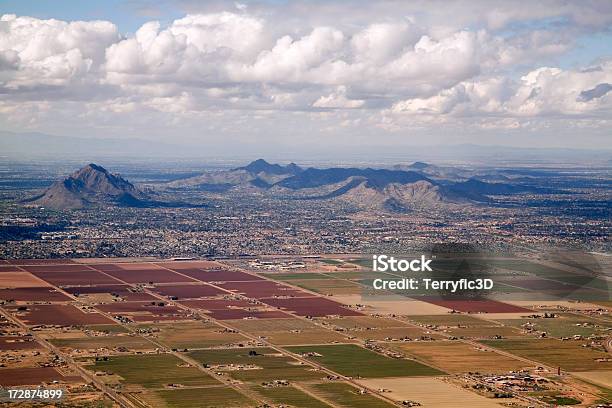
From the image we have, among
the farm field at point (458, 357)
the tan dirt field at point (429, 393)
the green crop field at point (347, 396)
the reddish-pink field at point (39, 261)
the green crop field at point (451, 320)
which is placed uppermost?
the reddish-pink field at point (39, 261)

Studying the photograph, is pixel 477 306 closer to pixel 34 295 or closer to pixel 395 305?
pixel 395 305

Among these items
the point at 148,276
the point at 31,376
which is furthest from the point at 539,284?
the point at 31,376

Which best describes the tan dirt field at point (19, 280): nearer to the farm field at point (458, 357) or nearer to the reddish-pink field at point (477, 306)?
the reddish-pink field at point (477, 306)

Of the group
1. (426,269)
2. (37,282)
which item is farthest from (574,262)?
(37,282)

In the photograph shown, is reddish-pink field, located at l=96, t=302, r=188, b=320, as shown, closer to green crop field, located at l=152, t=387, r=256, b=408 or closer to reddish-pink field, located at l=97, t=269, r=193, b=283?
reddish-pink field, located at l=97, t=269, r=193, b=283

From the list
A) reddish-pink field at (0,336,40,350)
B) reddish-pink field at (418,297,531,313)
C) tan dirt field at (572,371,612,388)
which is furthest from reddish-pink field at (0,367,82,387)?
reddish-pink field at (418,297,531,313)

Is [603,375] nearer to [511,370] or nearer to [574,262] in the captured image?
[511,370]

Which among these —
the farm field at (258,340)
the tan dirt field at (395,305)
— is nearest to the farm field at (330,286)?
the farm field at (258,340)
